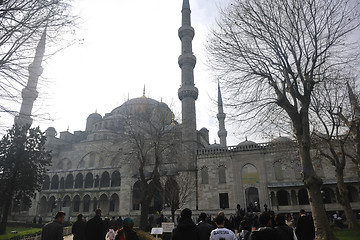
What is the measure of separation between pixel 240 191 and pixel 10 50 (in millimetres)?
22467

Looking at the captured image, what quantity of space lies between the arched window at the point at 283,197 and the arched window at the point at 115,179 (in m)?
19.2

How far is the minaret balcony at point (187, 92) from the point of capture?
28797 mm

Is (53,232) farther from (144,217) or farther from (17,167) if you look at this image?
(17,167)

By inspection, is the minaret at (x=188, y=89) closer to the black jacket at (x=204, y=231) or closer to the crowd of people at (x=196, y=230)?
the crowd of people at (x=196, y=230)

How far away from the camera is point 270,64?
1072 centimetres

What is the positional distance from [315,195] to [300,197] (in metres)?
16.5

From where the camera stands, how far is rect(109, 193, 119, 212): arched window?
107ft

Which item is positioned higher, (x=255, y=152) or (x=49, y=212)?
(x=255, y=152)

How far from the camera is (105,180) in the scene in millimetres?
33500

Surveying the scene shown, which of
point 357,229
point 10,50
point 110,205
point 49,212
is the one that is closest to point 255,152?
point 357,229

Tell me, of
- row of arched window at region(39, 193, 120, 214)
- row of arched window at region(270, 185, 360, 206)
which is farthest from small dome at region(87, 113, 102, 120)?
row of arched window at region(270, 185, 360, 206)

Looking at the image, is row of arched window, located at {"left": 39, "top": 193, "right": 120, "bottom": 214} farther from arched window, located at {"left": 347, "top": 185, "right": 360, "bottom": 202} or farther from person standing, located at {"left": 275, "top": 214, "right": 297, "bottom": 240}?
person standing, located at {"left": 275, "top": 214, "right": 297, "bottom": 240}

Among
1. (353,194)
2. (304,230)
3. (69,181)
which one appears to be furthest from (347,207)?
(69,181)

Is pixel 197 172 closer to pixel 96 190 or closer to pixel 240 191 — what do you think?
pixel 240 191
